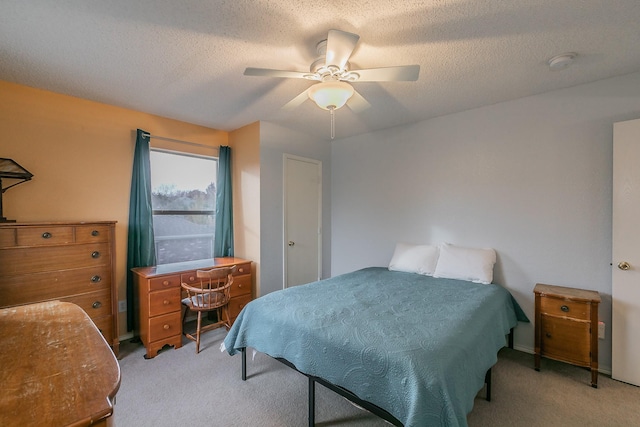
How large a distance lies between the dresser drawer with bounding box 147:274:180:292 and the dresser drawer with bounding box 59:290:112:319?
0.37m

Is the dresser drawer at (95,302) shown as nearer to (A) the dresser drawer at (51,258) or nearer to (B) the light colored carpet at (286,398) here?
(A) the dresser drawer at (51,258)

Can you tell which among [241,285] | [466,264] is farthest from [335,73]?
[241,285]

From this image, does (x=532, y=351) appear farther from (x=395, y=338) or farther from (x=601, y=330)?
(x=395, y=338)

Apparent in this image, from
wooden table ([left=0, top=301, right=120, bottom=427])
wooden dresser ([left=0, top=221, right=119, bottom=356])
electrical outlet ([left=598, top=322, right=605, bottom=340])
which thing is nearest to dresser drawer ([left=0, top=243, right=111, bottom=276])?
wooden dresser ([left=0, top=221, right=119, bottom=356])

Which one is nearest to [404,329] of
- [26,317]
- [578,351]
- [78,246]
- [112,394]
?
[112,394]

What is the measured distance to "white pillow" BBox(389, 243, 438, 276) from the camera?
321 cm

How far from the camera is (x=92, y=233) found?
8.28 feet

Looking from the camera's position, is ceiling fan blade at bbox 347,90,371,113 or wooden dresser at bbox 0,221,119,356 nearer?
wooden dresser at bbox 0,221,119,356

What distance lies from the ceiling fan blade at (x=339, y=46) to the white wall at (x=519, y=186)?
211 centimetres

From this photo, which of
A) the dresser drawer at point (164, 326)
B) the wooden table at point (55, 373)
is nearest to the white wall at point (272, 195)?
the dresser drawer at point (164, 326)

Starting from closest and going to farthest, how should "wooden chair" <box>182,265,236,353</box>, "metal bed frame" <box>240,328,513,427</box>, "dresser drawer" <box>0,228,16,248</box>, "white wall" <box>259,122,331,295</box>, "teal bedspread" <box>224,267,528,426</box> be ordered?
"teal bedspread" <box>224,267,528,426</box> < "metal bed frame" <box>240,328,513,427</box> < "dresser drawer" <box>0,228,16,248</box> < "wooden chair" <box>182,265,236,353</box> < "white wall" <box>259,122,331,295</box>

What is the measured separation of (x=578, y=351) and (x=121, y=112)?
16.2 feet

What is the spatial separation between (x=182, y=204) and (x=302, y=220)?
161 cm

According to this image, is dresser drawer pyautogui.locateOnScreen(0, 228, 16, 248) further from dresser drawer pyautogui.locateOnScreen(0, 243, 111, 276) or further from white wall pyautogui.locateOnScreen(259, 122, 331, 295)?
white wall pyautogui.locateOnScreen(259, 122, 331, 295)
